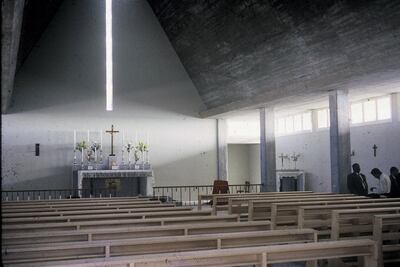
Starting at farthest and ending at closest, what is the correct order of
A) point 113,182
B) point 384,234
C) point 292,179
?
point 292,179, point 113,182, point 384,234

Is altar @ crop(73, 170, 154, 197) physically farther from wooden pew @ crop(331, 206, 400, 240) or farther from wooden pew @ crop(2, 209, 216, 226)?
wooden pew @ crop(331, 206, 400, 240)

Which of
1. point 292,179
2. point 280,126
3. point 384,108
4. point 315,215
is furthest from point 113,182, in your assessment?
point 315,215

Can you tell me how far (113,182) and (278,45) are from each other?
6.03 meters

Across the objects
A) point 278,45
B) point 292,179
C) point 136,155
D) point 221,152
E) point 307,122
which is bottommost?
point 292,179

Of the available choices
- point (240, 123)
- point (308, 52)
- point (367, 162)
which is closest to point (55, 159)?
point (240, 123)

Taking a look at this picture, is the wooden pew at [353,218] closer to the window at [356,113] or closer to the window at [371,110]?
the window at [371,110]

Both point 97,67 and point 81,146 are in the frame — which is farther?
point 97,67

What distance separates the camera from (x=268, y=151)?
44.3 ft

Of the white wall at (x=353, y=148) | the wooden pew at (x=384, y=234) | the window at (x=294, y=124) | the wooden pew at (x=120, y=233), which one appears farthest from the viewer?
the window at (x=294, y=124)

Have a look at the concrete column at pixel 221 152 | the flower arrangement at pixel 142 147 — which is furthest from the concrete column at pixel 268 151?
the flower arrangement at pixel 142 147

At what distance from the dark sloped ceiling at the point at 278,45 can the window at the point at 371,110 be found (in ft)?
8.15

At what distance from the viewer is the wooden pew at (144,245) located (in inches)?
120

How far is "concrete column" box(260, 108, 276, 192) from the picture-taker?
13398 millimetres

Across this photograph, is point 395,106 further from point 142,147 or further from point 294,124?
point 142,147
